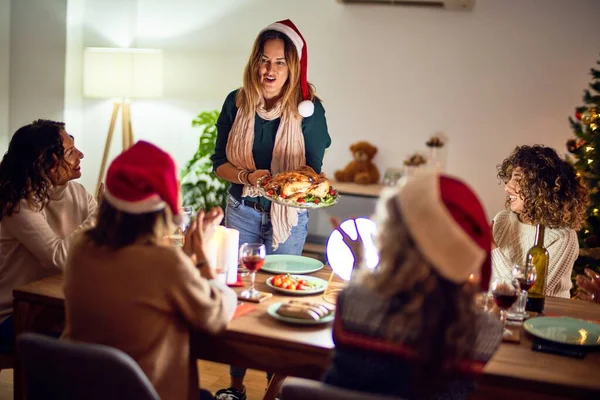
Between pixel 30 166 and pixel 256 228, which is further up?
pixel 30 166

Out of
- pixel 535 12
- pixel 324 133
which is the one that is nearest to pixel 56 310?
pixel 324 133

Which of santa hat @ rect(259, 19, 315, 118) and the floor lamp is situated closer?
santa hat @ rect(259, 19, 315, 118)

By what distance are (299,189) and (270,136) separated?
39 centimetres

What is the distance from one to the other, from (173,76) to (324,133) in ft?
9.47

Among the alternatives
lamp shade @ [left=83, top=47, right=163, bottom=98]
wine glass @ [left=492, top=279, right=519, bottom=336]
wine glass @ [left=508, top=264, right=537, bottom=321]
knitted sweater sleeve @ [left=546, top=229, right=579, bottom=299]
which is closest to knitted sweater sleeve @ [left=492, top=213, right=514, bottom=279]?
knitted sweater sleeve @ [left=546, top=229, right=579, bottom=299]

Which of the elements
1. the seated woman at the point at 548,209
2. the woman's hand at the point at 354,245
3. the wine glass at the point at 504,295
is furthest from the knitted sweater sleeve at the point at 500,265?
the woman's hand at the point at 354,245

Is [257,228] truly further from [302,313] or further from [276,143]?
[302,313]

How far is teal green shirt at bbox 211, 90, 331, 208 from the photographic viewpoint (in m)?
2.86

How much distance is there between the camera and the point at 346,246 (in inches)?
86.4

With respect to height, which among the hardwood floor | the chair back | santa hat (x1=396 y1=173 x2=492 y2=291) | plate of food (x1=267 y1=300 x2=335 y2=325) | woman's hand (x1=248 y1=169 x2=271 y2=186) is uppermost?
santa hat (x1=396 y1=173 x2=492 y2=291)

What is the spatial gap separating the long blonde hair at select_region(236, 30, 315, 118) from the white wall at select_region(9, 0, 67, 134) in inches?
94.0

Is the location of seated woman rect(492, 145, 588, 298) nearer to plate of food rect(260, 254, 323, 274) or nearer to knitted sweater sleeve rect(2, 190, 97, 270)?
plate of food rect(260, 254, 323, 274)

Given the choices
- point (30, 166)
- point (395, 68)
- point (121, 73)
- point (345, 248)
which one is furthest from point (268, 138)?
point (395, 68)

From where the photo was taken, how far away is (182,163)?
18.3 ft
